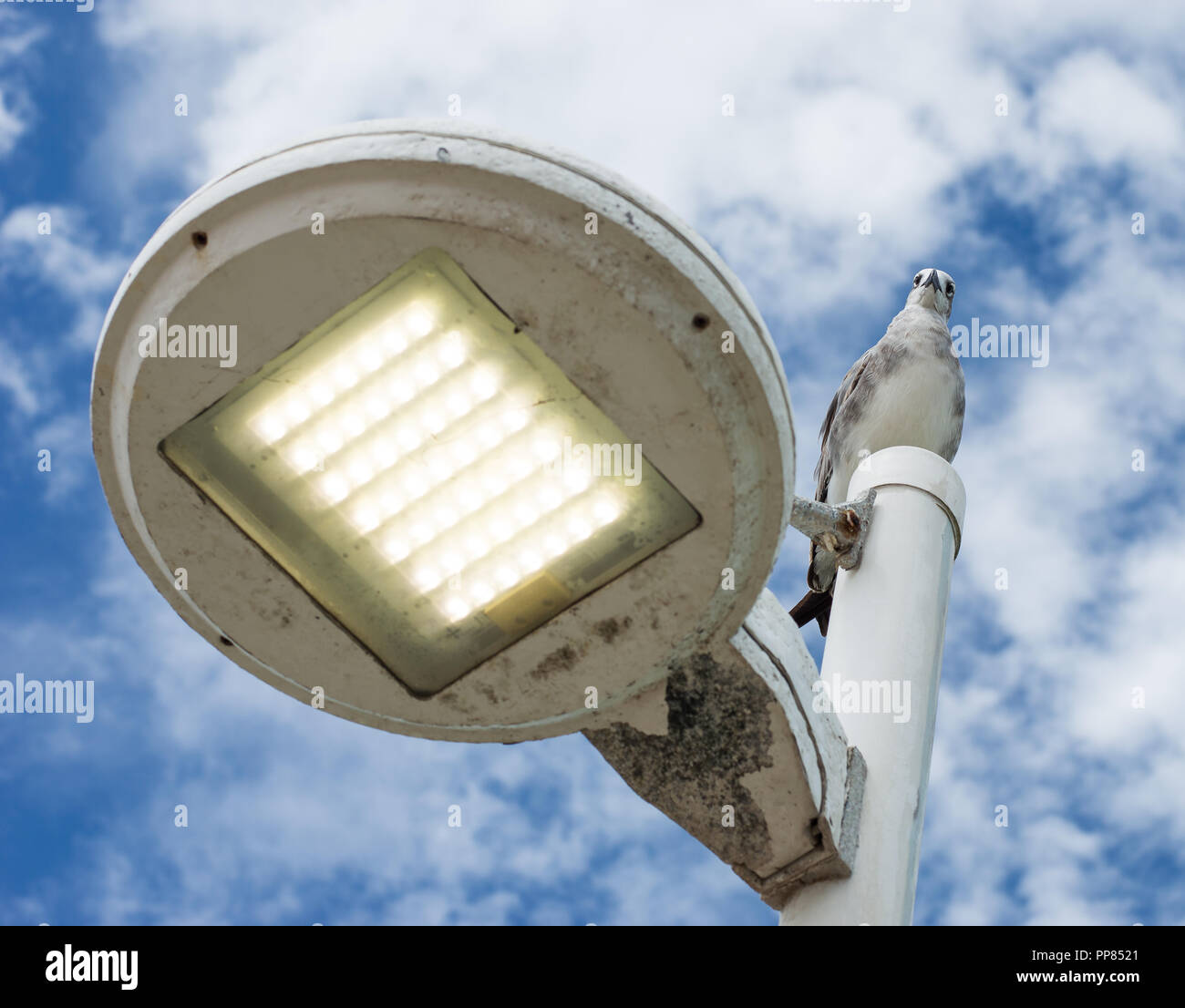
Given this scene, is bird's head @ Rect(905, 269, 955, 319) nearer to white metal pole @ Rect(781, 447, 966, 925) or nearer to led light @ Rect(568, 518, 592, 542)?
white metal pole @ Rect(781, 447, 966, 925)

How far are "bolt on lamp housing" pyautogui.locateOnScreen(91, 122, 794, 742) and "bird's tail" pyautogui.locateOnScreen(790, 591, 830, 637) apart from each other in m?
1.52

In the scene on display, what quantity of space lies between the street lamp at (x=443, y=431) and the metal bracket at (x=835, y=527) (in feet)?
3.71

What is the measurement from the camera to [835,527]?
3.17m

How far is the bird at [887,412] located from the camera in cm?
361

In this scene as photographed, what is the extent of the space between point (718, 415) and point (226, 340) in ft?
2.29

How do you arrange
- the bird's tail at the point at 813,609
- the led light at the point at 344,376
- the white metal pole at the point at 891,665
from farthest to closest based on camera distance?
the bird's tail at the point at 813,609 → the white metal pole at the point at 891,665 → the led light at the point at 344,376

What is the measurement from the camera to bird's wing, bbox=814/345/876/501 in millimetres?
4219

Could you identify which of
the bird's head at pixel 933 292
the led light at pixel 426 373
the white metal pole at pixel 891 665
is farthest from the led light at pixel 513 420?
the bird's head at pixel 933 292

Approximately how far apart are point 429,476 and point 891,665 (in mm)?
1436

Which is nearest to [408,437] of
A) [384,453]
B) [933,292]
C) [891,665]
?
[384,453]

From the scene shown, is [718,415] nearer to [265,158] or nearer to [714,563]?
[714,563]

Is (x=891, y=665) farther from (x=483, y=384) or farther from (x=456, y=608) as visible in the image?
(x=483, y=384)

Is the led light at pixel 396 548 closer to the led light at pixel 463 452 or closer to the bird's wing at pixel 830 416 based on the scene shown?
the led light at pixel 463 452
